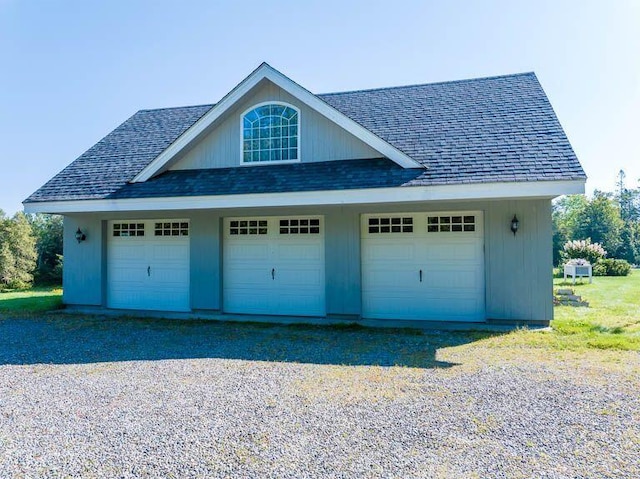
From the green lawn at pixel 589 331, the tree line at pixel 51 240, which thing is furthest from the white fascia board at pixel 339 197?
the tree line at pixel 51 240

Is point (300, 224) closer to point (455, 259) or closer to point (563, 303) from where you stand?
point (455, 259)

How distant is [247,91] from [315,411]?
24.5ft

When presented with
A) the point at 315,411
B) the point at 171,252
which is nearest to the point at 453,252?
the point at 315,411

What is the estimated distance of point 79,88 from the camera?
587 inches

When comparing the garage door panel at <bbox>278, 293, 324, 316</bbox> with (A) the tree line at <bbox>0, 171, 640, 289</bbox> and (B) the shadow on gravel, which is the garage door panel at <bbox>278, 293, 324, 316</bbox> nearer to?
(B) the shadow on gravel

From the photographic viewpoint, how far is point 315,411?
411cm

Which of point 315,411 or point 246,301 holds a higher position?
point 246,301

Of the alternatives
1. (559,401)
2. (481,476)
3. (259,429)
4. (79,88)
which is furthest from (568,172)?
(79,88)

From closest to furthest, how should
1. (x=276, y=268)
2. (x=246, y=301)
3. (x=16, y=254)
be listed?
1. (x=276, y=268)
2. (x=246, y=301)
3. (x=16, y=254)

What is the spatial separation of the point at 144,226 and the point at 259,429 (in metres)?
8.11

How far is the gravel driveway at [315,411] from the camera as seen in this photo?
10.2 feet

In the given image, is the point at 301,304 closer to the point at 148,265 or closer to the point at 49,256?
the point at 148,265

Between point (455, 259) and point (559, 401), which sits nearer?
point (559, 401)

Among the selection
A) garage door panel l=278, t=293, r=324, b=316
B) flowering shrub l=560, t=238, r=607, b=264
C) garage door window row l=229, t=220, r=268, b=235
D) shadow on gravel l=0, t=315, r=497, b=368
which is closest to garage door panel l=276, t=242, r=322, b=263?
garage door window row l=229, t=220, r=268, b=235
